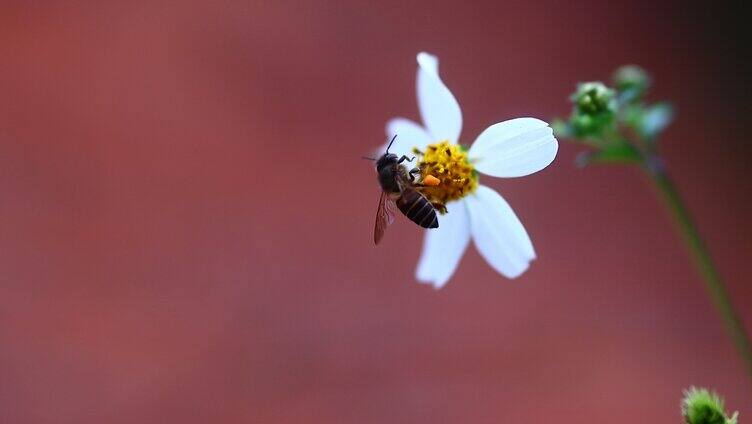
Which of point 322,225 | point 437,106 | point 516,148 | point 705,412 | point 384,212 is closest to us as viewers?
point 705,412

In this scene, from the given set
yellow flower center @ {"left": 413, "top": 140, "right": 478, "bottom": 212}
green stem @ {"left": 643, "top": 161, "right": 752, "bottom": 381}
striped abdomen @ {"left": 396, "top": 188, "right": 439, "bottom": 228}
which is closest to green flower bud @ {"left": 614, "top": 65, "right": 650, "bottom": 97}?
green stem @ {"left": 643, "top": 161, "right": 752, "bottom": 381}

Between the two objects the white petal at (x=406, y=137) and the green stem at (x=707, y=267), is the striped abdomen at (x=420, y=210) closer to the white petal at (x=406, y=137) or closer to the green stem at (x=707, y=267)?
the white petal at (x=406, y=137)

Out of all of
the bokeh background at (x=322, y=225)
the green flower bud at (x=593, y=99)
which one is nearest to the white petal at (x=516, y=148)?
the green flower bud at (x=593, y=99)

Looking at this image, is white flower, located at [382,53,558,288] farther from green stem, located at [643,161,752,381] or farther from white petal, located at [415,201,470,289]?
green stem, located at [643,161,752,381]

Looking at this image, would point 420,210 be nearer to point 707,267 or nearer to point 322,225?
point 707,267

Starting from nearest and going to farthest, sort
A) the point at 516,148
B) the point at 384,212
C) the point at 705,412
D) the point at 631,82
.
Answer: the point at 705,412 → the point at 516,148 → the point at 384,212 → the point at 631,82

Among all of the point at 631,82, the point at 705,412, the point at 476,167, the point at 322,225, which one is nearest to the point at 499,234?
the point at 476,167
